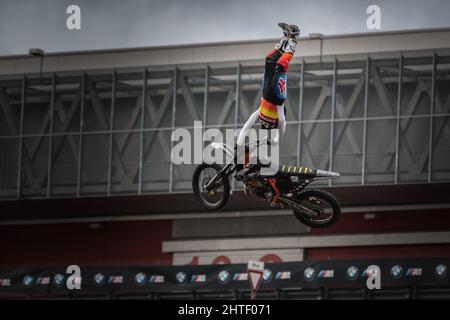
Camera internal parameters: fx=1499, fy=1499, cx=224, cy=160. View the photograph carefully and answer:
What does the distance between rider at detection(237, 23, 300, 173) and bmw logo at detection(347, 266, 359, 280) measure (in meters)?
29.9

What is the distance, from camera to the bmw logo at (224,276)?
256ft

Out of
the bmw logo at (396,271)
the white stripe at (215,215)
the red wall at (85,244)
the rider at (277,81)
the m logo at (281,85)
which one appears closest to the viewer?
the rider at (277,81)

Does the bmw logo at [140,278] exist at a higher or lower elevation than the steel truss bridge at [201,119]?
lower

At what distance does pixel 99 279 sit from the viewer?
82.8 m

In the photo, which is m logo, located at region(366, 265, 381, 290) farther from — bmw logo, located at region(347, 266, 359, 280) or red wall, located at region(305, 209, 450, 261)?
red wall, located at region(305, 209, 450, 261)

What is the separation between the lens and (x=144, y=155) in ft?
300

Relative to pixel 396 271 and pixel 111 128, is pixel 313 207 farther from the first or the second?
pixel 111 128

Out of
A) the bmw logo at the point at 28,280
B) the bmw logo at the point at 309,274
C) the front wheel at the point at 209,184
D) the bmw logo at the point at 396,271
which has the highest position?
the front wheel at the point at 209,184

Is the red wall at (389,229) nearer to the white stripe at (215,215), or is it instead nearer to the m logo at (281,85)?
the white stripe at (215,215)

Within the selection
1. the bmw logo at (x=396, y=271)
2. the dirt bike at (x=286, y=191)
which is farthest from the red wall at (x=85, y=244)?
the dirt bike at (x=286, y=191)

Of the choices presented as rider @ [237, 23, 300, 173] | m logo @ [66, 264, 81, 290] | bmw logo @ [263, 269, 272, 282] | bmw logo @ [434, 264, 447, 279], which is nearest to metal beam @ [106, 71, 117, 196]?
m logo @ [66, 264, 81, 290]

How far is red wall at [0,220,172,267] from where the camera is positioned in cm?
9606

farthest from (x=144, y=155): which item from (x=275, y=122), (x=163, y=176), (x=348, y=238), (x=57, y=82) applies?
(x=275, y=122)

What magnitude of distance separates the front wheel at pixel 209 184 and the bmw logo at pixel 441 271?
79.3 feet
